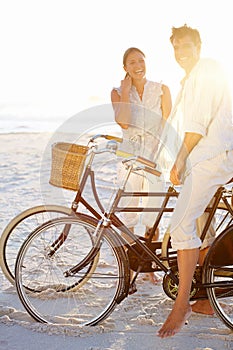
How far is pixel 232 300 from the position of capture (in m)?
4.14

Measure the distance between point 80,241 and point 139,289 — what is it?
0.60 metres

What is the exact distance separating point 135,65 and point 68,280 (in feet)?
5.12

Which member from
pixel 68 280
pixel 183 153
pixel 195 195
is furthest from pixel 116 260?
pixel 183 153

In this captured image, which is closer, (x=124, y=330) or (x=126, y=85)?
(x=124, y=330)

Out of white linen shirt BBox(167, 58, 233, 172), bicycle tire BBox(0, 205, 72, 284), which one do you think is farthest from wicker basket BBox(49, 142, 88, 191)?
white linen shirt BBox(167, 58, 233, 172)

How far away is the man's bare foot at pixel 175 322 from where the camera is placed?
3.55m

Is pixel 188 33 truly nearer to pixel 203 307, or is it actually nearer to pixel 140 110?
pixel 140 110

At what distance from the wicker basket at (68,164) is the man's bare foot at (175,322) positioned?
37.0 inches

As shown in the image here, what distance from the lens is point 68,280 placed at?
13.4ft

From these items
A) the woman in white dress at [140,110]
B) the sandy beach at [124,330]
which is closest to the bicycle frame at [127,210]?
the sandy beach at [124,330]

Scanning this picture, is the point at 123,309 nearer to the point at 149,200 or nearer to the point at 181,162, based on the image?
the point at 149,200

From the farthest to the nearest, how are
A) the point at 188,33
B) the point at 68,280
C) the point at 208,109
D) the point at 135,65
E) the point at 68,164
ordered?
the point at 135,65 → the point at 68,280 → the point at 68,164 → the point at 188,33 → the point at 208,109

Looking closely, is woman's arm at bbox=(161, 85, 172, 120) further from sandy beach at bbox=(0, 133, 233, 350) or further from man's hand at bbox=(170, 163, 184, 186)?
sandy beach at bbox=(0, 133, 233, 350)

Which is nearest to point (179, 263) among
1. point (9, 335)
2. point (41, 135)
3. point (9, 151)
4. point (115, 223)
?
point (115, 223)
